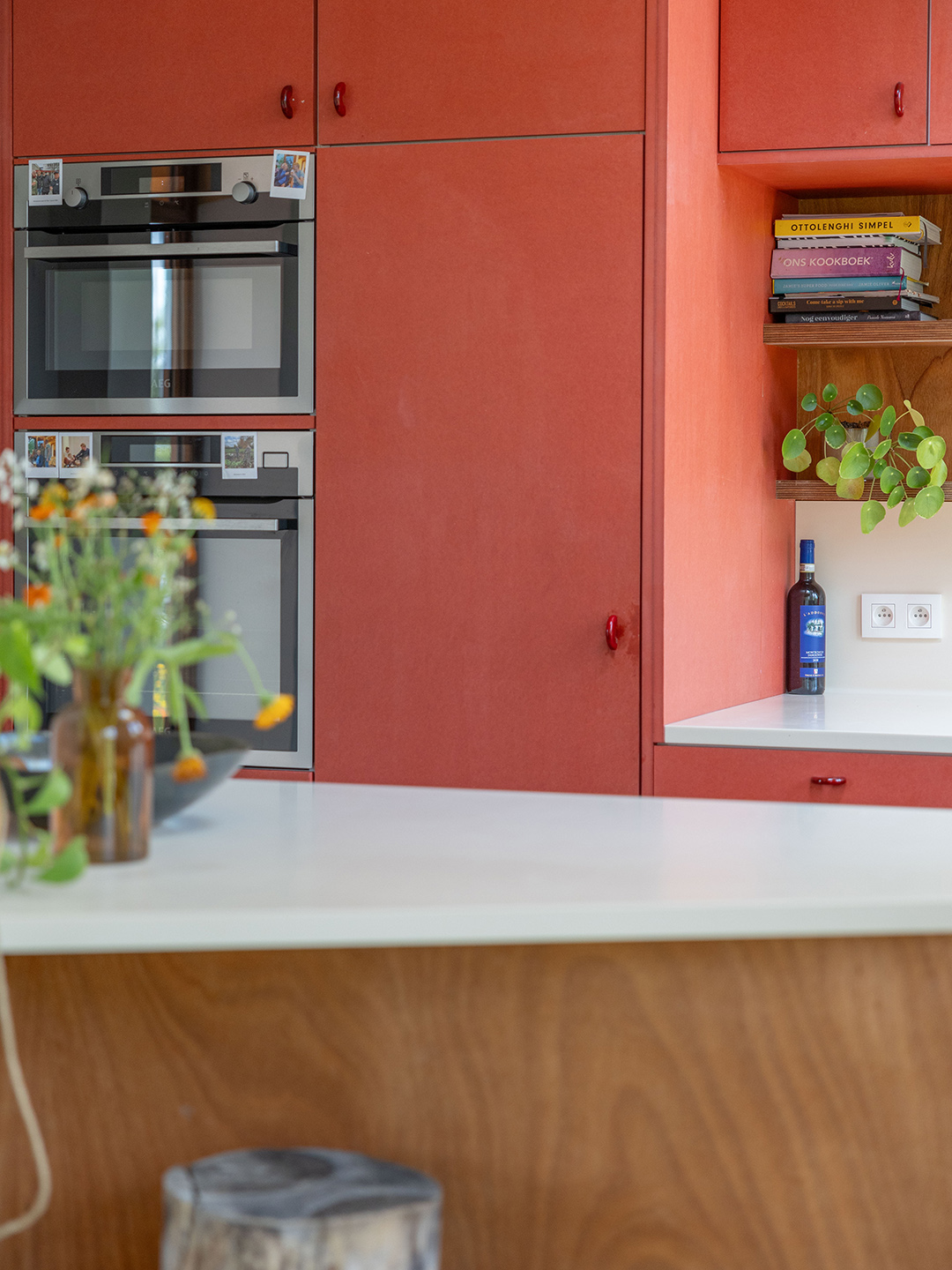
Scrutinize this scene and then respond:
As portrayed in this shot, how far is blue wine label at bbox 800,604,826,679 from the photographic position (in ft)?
10.7

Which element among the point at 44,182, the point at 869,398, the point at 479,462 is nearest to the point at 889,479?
the point at 869,398

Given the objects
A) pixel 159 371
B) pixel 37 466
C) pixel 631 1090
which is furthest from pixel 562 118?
pixel 631 1090

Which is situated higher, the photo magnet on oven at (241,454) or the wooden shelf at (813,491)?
the photo magnet on oven at (241,454)

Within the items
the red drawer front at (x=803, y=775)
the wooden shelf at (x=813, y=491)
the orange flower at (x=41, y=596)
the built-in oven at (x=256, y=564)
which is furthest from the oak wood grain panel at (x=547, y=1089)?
the wooden shelf at (x=813, y=491)

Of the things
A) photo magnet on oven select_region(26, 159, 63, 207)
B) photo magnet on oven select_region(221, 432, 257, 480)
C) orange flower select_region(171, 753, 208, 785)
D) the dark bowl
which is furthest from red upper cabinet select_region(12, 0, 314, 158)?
orange flower select_region(171, 753, 208, 785)

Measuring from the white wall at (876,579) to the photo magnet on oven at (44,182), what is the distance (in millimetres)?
1746

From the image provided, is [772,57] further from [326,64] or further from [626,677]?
[626,677]

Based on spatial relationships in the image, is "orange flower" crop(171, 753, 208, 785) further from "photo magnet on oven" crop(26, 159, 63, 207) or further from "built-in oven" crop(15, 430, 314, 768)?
"photo magnet on oven" crop(26, 159, 63, 207)

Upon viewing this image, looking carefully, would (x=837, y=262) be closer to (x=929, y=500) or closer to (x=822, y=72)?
(x=822, y=72)

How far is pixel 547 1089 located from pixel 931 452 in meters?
2.03

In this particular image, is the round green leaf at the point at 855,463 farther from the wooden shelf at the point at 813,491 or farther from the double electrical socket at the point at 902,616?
the double electrical socket at the point at 902,616

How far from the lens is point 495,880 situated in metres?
1.29

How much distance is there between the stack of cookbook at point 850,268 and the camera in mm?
3037

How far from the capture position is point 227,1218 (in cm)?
118
